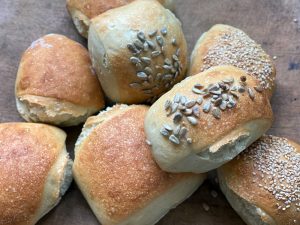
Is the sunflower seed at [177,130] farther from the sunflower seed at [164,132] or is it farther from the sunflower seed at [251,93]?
the sunflower seed at [251,93]

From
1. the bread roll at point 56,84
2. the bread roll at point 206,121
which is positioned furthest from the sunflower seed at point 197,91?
the bread roll at point 56,84

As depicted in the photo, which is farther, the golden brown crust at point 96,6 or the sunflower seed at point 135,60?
the golden brown crust at point 96,6

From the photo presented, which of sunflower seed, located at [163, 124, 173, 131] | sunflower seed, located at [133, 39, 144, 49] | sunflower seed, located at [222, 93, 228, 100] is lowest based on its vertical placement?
sunflower seed, located at [163, 124, 173, 131]

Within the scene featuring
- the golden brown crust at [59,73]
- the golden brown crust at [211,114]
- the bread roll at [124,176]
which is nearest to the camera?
the golden brown crust at [211,114]

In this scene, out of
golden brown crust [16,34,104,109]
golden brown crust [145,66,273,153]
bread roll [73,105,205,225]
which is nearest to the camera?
golden brown crust [145,66,273,153]

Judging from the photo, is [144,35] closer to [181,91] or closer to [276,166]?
[181,91]

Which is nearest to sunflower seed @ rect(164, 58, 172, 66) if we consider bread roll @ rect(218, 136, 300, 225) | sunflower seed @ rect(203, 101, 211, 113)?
sunflower seed @ rect(203, 101, 211, 113)

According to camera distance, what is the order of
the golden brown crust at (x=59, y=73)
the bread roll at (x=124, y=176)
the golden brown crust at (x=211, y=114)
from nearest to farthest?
1. the golden brown crust at (x=211, y=114)
2. the bread roll at (x=124, y=176)
3. the golden brown crust at (x=59, y=73)

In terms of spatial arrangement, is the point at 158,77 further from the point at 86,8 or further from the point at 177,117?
the point at 86,8

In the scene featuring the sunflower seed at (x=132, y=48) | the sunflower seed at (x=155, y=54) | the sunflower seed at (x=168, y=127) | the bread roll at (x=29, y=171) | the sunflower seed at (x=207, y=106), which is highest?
the sunflower seed at (x=132, y=48)

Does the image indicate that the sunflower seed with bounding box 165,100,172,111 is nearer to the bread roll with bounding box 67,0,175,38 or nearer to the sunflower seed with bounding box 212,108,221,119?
the sunflower seed with bounding box 212,108,221,119
